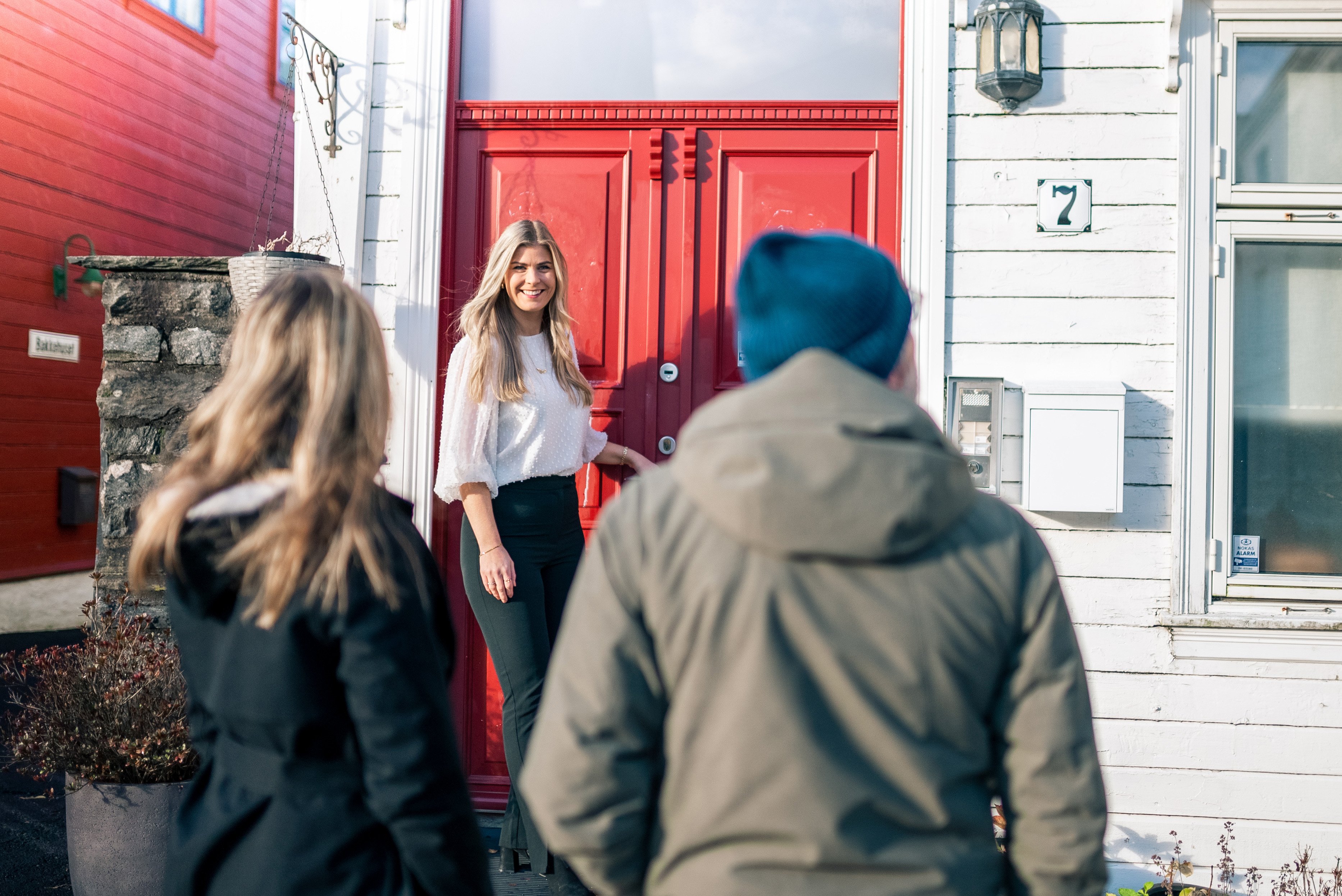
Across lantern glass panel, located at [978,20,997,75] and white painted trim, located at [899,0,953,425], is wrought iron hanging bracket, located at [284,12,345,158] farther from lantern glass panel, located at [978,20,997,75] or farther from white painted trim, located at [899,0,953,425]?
lantern glass panel, located at [978,20,997,75]

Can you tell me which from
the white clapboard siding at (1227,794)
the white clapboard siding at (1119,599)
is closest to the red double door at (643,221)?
the white clapboard siding at (1119,599)

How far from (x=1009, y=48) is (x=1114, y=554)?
1.69m

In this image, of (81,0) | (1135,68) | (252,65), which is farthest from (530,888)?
(252,65)

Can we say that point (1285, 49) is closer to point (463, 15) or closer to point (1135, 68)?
point (1135, 68)

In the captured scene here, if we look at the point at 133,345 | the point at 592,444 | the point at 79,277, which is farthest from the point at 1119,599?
the point at 79,277

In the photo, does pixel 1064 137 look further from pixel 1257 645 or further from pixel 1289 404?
pixel 1257 645

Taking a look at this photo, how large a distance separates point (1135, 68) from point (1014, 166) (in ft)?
1.65

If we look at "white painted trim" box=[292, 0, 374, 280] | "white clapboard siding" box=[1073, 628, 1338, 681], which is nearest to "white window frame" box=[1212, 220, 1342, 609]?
"white clapboard siding" box=[1073, 628, 1338, 681]

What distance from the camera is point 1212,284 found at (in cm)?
322

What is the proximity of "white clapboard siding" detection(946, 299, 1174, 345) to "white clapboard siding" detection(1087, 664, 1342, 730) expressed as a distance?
3.66 feet

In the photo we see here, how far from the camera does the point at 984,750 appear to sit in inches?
43.6

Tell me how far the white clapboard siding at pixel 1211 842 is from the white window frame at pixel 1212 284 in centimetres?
67

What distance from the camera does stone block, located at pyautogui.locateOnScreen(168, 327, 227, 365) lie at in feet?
11.2

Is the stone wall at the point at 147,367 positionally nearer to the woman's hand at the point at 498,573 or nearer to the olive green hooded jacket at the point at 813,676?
the woman's hand at the point at 498,573
